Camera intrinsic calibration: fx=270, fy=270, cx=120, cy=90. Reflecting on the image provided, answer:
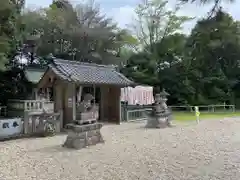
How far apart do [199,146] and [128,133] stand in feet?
10.6

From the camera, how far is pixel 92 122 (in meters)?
8.24

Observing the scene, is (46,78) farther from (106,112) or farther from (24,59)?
(24,59)

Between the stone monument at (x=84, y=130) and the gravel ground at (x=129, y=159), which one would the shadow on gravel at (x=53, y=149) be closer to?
the gravel ground at (x=129, y=159)

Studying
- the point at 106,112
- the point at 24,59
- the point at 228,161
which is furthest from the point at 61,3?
the point at 228,161

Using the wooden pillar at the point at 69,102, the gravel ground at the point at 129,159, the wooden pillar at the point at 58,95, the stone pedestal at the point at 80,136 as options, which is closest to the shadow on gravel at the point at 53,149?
the gravel ground at the point at 129,159

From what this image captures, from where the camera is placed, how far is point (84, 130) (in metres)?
7.79

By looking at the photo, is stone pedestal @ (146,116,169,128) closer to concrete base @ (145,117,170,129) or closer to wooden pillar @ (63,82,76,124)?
concrete base @ (145,117,170,129)

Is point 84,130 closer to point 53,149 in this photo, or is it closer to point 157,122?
point 53,149

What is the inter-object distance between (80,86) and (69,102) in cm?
93

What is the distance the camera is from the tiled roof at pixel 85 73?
36.7ft

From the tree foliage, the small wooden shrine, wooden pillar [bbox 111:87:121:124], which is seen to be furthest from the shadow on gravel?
the tree foliage

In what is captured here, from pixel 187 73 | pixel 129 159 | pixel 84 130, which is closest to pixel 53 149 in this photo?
pixel 84 130

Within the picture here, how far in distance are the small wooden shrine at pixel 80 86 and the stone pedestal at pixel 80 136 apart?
6.02 ft

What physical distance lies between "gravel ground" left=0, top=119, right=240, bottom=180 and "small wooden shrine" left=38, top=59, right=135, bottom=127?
236 cm
